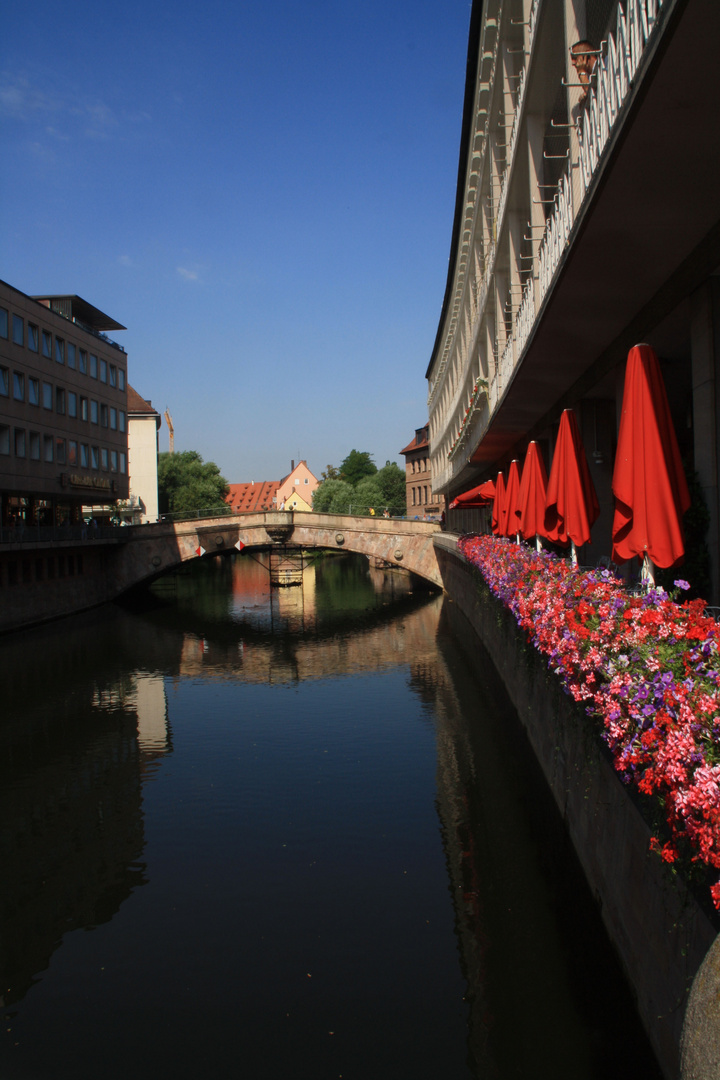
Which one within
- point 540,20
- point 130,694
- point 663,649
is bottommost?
point 130,694

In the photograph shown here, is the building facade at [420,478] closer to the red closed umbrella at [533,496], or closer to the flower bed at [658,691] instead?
the red closed umbrella at [533,496]

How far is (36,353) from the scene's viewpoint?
3262 cm

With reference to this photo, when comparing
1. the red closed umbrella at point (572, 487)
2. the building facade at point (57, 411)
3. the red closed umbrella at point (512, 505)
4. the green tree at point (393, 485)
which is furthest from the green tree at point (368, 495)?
the red closed umbrella at point (572, 487)

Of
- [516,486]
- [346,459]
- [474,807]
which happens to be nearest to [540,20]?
[516,486]

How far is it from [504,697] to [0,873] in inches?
376

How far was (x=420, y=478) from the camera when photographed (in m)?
73.9

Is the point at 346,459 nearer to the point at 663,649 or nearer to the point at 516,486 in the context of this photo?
the point at 516,486

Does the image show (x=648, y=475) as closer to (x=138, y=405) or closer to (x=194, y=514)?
(x=194, y=514)

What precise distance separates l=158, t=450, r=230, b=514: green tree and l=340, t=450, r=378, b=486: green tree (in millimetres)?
40806

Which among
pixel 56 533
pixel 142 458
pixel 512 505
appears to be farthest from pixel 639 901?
pixel 142 458

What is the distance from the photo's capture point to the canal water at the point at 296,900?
6.01m

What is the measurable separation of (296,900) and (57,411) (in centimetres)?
3055

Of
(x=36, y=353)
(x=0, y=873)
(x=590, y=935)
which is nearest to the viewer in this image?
(x=590, y=935)

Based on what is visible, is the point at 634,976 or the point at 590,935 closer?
the point at 634,976
